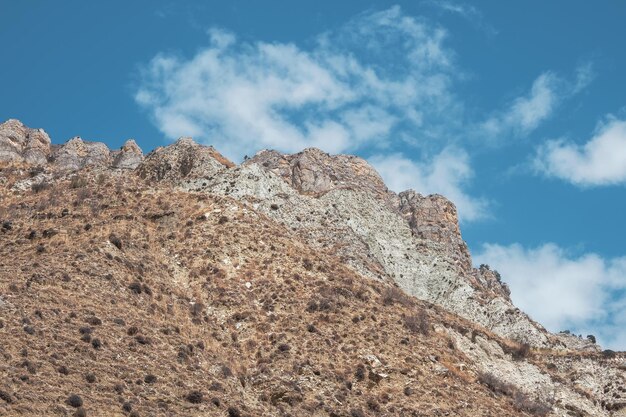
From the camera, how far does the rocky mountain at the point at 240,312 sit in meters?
46.4

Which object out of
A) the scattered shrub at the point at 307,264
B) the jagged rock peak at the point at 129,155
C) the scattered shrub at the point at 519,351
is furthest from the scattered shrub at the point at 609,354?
the jagged rock peak at the point at 129,155

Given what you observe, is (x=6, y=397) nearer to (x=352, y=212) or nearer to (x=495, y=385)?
(x=495, y=385)

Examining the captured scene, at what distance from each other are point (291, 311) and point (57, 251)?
1784 cm

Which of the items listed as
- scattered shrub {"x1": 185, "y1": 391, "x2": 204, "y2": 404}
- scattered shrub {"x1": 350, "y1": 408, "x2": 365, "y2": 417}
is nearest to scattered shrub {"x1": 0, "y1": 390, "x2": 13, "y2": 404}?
scattered shrub {"x1": 185, "y1": 391, "x2": 204, "y2": 404}

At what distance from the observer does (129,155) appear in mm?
118125

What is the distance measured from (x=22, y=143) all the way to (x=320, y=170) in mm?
43372

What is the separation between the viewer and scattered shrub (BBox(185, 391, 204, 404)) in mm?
45625

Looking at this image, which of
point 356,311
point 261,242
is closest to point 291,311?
point 356,311

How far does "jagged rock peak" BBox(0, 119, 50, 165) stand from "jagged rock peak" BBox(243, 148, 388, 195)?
2954cm

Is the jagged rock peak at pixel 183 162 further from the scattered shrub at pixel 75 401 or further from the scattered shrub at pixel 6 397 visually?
the scattered shrub at pixel 6 397

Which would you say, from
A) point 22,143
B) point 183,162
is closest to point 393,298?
point 183,162

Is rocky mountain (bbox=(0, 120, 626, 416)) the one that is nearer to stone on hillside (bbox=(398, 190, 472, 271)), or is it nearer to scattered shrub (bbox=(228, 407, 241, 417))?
scattered shrub (bbox=(228, 407, 241, 417))

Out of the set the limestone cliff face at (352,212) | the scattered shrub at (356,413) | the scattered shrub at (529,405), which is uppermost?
the limestone cliff face at (352,212)

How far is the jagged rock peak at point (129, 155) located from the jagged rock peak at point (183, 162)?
21.8 meters
